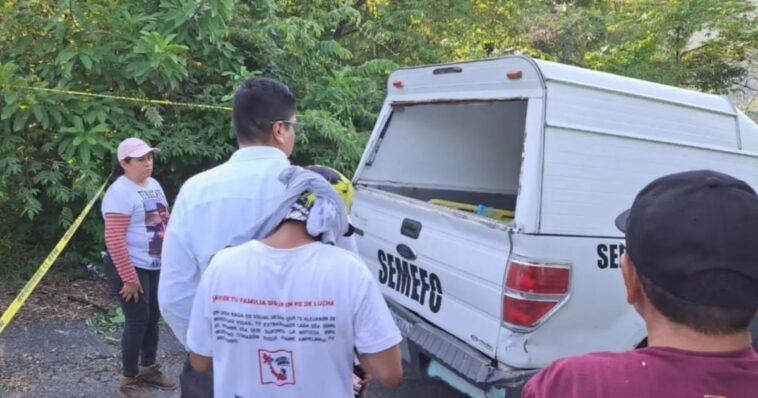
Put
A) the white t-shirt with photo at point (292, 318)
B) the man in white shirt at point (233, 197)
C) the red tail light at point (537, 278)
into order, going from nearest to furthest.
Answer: the white t-shirt with photo at point (292, 318) < the man in white shirt at point (233, 197) < the red tail light at point (537, 278)

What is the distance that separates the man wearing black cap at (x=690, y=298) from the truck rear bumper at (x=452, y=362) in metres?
1.88

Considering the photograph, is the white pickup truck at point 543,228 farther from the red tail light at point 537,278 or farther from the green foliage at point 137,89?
the green foliage at point 137,89

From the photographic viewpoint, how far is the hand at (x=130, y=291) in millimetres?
3914

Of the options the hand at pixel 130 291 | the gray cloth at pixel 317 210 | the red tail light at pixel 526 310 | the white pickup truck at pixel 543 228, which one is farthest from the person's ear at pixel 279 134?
the hand at pixel 130 291

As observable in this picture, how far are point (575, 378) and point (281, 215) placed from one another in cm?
101

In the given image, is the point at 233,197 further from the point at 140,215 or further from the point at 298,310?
the point at 140,215

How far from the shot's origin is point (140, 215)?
3.96m

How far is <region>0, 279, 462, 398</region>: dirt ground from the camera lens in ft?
13.7

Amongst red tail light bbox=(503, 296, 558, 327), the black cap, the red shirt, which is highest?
the black cap

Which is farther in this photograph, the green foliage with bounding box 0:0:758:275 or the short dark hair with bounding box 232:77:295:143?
the green foliage with bounding box 0:0:758:275

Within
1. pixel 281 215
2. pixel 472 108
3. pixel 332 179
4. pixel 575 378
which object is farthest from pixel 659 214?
pixel 472 108

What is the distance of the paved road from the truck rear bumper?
0.48 m

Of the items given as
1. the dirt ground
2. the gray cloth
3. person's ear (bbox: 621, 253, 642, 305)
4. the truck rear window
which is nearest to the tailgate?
the truck rear window

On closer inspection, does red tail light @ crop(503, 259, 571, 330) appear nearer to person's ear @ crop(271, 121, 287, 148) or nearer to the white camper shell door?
the white camper shell door
